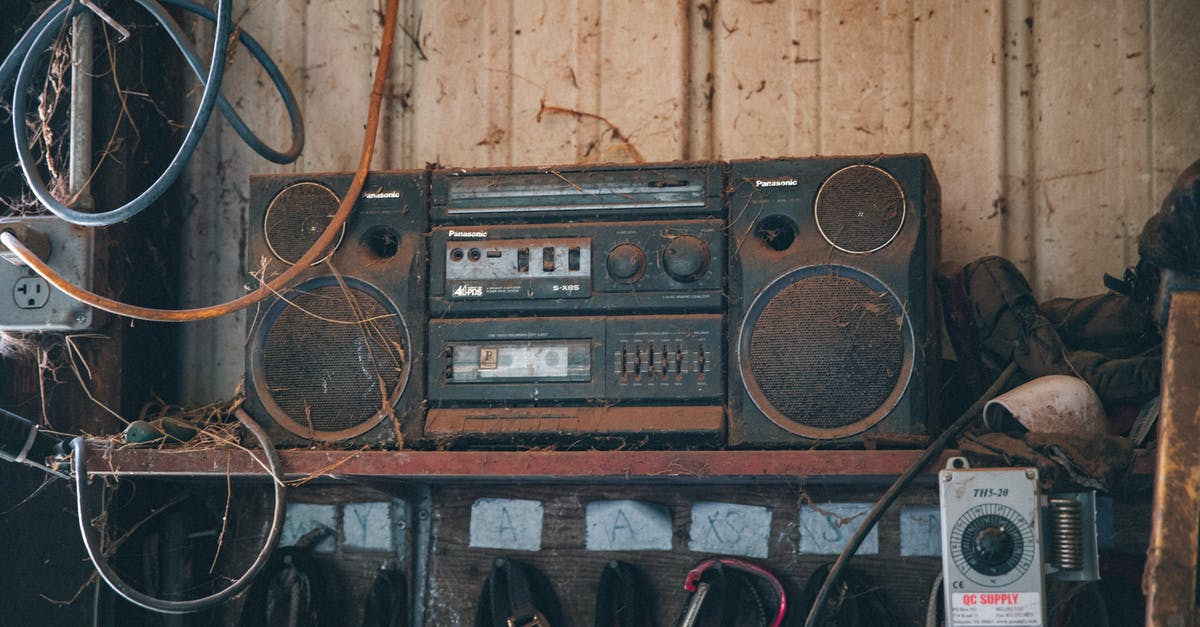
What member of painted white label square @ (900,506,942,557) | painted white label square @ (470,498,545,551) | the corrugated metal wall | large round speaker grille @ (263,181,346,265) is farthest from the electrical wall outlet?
painted white label square @ (900,506,942,557)

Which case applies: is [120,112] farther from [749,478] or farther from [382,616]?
[749,478]

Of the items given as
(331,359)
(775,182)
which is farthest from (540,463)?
(775,182)

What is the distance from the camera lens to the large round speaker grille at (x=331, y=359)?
1505 millimetres

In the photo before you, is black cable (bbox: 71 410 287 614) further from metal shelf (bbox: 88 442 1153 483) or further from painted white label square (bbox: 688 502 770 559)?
painted white label square (bbox: 688 502 770 559)

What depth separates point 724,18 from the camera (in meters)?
1.80

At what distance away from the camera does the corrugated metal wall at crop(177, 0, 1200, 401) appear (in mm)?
1659

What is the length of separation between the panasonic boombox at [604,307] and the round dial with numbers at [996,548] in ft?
0.50

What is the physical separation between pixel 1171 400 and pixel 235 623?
134 centimetres

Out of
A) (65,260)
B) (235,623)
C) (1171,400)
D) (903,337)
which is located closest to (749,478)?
(903,337)

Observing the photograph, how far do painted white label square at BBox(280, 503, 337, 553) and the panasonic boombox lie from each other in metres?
0.32

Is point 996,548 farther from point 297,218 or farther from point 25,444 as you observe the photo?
point 25,444

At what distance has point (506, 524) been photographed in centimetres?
175

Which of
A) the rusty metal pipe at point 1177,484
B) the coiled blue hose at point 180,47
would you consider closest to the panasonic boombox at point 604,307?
the coiled blue hose at point 180,47

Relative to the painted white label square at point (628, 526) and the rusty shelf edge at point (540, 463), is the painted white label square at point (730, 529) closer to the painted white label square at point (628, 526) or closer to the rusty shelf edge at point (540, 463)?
the painted white label square at point (628, 526)
